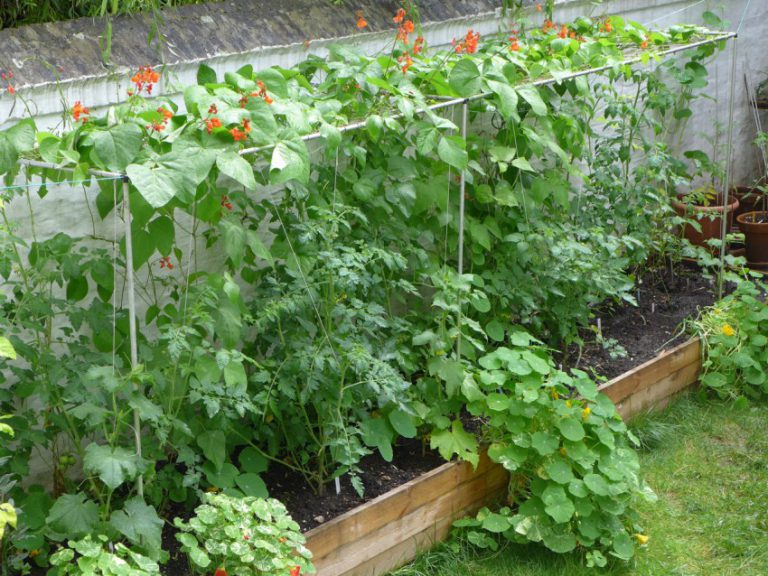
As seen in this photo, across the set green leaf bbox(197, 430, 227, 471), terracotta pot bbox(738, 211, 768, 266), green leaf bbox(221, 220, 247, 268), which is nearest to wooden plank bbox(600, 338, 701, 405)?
terracotta pot bbox(738, 211, 768, 266)

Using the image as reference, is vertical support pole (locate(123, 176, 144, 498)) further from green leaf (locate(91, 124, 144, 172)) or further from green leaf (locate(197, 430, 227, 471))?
green leaf (locate(197, 430, 227, 471))

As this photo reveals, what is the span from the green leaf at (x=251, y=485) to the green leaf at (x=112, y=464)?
576 millimetres

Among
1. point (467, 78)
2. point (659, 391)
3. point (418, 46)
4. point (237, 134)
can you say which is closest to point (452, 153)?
point (467, 78)

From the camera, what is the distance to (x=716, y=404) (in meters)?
5.39

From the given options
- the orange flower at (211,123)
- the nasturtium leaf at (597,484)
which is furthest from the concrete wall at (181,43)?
the nasturtium leaf at (597,484)

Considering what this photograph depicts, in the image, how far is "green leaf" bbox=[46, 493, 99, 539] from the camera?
124 inches

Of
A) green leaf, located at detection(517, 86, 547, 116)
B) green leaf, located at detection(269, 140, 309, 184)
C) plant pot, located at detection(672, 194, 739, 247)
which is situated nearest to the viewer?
green leaf, located at detection(269, 140, 309, 184)

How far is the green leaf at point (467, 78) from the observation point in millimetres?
4039

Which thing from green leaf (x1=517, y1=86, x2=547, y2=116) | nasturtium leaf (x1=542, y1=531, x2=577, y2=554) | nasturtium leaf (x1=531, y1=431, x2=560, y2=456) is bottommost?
nasturtium leaf (x1=542, y1=531, x2=577, y2=554)

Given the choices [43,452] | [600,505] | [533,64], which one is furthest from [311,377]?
[533,64]

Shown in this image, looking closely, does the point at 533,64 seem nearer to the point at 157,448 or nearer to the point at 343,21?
the point at 343,21

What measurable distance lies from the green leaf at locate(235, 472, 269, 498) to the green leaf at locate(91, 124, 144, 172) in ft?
3.96

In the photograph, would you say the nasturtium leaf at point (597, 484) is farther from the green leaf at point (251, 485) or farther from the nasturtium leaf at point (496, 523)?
the green leaf at point (251, 485)

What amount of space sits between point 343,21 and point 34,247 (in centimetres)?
186
